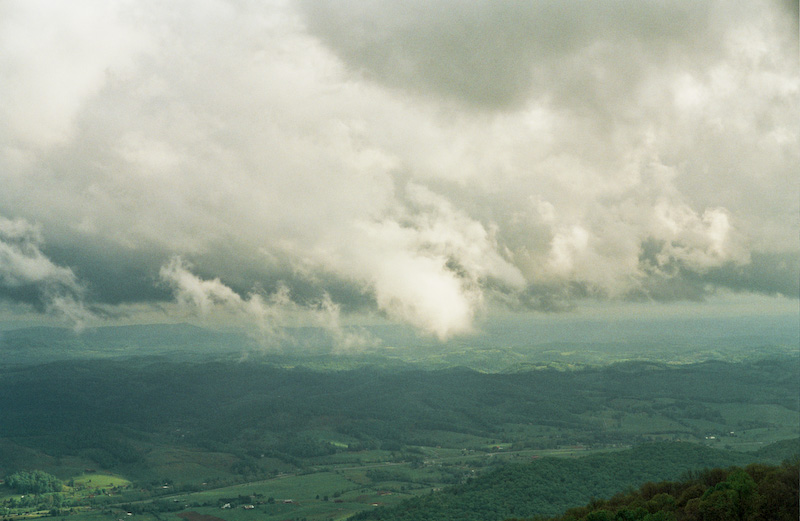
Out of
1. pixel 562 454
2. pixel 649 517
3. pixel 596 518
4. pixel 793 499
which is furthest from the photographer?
pixel 562 454

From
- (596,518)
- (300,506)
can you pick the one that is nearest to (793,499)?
(596,518)

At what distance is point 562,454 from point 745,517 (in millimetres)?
148344

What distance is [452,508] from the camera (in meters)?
98.2

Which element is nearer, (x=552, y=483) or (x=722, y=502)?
(x=722, y=502)

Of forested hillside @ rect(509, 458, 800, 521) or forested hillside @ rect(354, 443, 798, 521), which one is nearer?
forested hillside @ rect(509, 458, 800, 521)

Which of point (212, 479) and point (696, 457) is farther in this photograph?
point (212, 479)

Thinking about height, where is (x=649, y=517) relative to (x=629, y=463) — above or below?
above

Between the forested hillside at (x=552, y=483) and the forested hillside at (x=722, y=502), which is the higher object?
the forested hillside at (x=722, y=502)

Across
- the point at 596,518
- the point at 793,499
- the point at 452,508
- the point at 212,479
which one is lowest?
the point at 212,479

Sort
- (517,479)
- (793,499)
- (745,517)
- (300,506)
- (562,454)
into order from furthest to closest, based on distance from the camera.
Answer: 1. (562,454)
2. (300,506)
3. (517,479)
4. (745,517)
5. (793,499)

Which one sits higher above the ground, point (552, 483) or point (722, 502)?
point (722, 502)

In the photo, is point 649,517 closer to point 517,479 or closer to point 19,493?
point 517,479

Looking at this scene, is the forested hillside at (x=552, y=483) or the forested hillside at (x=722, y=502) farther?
the forested hillside at (x=552, y=483)

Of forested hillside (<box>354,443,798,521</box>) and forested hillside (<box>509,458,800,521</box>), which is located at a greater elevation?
forested hillside (<box>509,458,800,521</box>)
